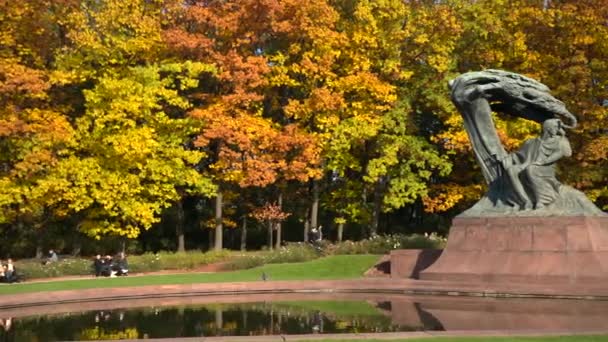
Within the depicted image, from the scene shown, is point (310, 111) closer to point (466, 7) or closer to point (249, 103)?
point (249, 103)

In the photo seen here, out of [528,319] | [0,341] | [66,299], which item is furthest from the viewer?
[66,299]

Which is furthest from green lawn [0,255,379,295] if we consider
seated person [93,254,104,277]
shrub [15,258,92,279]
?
shrub [15,258,92,279]

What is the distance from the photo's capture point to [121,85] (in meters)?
38.3

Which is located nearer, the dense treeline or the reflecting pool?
the reflecting pool

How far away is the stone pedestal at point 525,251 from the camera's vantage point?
22.4m

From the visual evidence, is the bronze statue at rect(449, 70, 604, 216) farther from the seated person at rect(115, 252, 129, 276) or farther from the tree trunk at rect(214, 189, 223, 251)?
the tree trunk at rect(214, 189, 223, 251)

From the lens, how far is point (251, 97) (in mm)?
39844

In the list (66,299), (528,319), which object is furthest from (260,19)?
(528,319)

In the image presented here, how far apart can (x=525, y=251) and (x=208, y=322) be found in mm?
10394

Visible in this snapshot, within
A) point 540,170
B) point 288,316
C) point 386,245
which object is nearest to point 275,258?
point 386,245

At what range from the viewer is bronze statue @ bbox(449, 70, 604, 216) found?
24.2m

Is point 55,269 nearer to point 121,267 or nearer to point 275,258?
point 121,267

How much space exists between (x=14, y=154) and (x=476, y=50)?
24611 mm

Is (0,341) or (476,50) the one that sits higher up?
(476,50)
